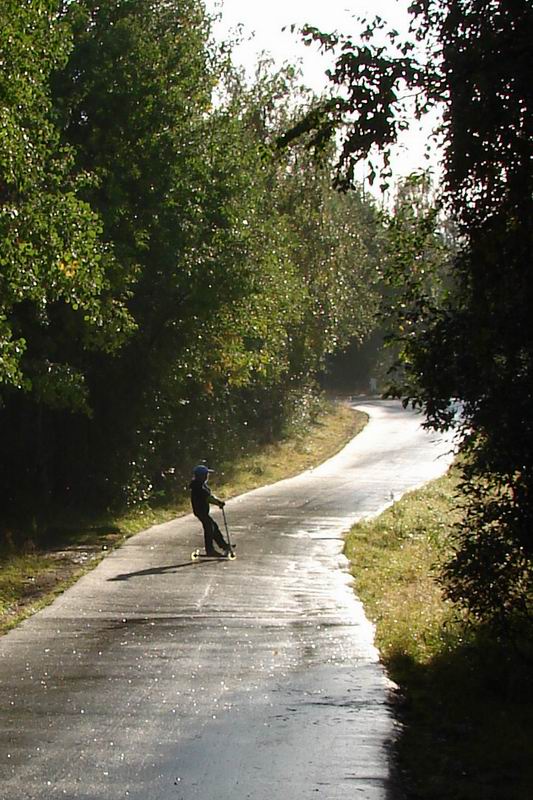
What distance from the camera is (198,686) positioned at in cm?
1166

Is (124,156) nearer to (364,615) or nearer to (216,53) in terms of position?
(216,53)

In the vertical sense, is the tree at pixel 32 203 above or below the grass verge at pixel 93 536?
above

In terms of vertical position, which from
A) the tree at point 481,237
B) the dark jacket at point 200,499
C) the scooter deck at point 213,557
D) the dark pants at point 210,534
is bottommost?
the scooter deck at point 213,557

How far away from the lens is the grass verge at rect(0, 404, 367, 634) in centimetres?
1958

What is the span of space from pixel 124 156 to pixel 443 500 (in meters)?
13.2

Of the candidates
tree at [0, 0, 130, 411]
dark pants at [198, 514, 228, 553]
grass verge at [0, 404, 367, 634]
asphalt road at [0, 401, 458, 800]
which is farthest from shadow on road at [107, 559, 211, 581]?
tree at [0, 0, 130, 411]

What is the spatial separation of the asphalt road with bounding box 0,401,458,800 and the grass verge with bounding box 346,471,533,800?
0.29 metres

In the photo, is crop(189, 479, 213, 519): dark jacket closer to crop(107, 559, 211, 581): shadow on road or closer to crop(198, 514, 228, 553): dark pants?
crop(198, 514, 228, 553): dark pants

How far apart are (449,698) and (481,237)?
169 inches

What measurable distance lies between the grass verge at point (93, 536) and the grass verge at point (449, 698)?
5.13m

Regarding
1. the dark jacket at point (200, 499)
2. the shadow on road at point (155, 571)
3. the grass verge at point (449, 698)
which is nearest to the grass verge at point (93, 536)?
the shadow on road at point (155, 571)

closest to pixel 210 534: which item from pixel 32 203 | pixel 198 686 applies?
pixel 32 203

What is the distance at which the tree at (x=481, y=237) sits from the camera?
34.8 feet

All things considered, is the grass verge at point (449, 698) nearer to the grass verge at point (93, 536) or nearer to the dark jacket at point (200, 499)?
the dark jacket at point (200, 499)
